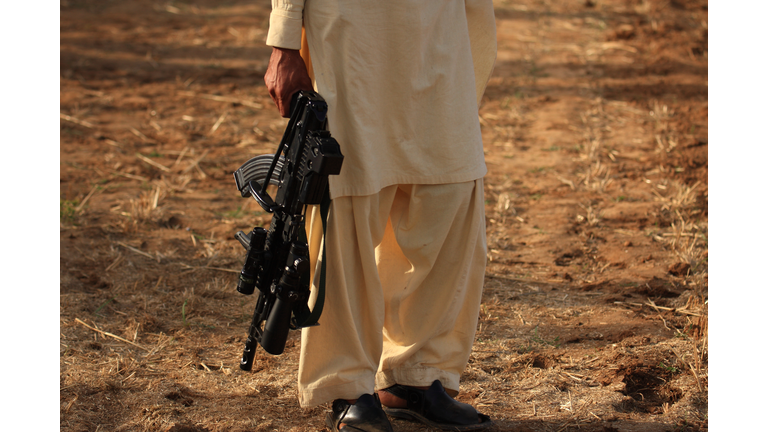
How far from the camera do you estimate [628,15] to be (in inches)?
373

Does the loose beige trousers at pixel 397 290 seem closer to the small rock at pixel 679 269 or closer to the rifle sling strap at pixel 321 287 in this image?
the rifle sling strap at pixel 321 287

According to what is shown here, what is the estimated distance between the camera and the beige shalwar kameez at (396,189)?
2.01m

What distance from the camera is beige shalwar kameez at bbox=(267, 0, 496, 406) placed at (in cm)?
201

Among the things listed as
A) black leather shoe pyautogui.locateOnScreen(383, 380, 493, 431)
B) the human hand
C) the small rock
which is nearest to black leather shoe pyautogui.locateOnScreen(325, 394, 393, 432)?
black leather shoe pyautogui.locateOnScreen(383, 380, 493, 431)

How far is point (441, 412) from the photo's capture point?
7.54ft

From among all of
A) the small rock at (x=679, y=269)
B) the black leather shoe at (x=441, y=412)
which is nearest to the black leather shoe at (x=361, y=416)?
the black leather shoe at (x=441, y=412)

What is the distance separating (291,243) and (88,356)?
4.19 ft

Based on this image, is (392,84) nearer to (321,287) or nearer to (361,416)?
(321,287)

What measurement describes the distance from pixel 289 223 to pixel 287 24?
1.91 ft

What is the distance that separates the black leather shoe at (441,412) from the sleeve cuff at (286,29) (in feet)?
3.94

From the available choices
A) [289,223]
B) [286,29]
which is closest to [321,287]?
[289,223]

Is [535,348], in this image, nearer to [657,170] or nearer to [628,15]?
[657,170]

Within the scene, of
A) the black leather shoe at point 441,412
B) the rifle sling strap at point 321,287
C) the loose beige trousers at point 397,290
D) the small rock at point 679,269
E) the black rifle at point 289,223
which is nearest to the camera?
the black rifle at point 289,223

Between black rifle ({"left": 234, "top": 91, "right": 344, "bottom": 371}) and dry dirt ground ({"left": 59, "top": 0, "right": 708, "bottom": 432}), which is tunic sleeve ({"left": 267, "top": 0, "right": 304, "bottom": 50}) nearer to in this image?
black rifle ({"left": 234, "top": 91, "right": 344, "bottom": 371})
